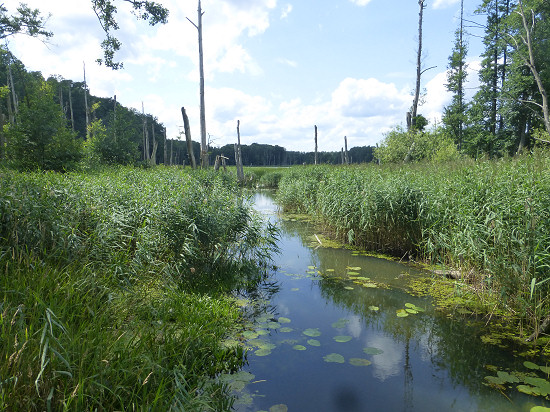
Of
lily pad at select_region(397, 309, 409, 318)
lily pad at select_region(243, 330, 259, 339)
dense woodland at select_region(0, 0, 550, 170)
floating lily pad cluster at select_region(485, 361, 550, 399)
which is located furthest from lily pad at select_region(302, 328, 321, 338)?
dense woodland at select_region(0, 0, 550, 170)

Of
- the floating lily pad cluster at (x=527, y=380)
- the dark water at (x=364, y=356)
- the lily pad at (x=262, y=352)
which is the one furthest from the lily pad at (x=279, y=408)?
the floating lily pad cluster at (x=527, y=380)

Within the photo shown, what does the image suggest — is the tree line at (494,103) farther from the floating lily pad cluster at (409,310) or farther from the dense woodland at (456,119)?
the floating lily pad cluster at (409,310)

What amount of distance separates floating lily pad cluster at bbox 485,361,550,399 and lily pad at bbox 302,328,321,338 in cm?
171

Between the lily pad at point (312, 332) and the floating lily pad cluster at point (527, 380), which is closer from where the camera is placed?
the floating lily pad cluster at point (527, 380)

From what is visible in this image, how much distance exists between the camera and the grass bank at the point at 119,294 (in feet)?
6.46

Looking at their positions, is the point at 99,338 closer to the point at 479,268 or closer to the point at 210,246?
the point at 210,246

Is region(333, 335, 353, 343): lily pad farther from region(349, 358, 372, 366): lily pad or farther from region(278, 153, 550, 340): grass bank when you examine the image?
region(278, 153, 550, 340): grass bank

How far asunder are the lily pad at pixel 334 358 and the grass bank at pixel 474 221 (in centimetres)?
210

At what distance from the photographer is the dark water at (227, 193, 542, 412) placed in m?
2.74

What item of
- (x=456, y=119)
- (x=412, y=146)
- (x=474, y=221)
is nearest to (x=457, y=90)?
(x=456, y=119)

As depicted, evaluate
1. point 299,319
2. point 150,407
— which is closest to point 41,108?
point 299,319

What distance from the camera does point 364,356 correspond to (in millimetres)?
3389

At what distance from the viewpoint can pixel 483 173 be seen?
5.34m

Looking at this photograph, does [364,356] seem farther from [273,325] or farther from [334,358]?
[273,325]
